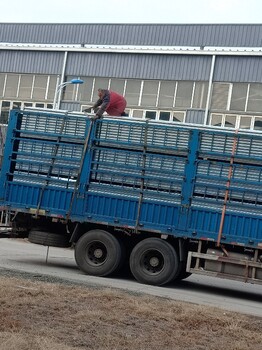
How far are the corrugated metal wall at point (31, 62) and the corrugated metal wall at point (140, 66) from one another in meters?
0.86

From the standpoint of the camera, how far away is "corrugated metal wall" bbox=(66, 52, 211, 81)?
39.8m

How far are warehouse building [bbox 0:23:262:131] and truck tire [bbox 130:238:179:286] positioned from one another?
2300cm

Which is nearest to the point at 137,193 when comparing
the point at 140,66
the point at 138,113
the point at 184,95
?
the point at 184,95

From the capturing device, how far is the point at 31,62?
44312 mm

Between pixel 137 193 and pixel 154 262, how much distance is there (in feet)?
5.06

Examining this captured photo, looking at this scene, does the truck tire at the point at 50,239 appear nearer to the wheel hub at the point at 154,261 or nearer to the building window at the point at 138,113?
the wheel hub at the point at 154,261

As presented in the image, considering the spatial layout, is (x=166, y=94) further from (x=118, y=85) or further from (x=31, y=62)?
(x=31, y=62)

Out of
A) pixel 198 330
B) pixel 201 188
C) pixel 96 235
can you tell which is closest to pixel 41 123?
pixel 96 235

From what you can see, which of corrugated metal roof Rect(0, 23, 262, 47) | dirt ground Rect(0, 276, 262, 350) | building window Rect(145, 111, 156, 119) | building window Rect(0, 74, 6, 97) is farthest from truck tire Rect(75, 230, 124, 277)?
building window Rect(0, 74, 6, 97)

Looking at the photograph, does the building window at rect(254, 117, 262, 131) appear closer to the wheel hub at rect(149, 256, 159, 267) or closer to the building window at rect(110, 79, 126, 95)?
the building window at rect(110, 79, 126, 95)

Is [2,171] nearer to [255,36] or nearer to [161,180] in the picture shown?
[161,180]

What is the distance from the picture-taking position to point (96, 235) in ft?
53.0

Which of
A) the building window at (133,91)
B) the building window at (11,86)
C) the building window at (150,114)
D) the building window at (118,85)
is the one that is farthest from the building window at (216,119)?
Result: the building window at (11,86)

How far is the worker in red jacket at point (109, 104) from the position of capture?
1641cm
